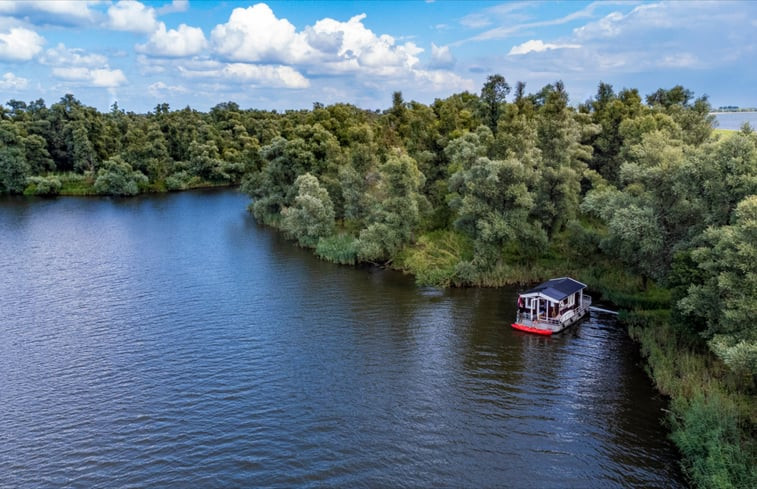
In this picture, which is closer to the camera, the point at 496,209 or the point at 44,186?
the point at 496,209

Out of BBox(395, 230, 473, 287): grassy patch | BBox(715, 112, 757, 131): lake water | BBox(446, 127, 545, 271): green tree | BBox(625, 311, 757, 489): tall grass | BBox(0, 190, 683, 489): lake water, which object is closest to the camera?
BBox(625, 311, 757, 489): tall grass

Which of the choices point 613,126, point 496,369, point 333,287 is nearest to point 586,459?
point 496,369

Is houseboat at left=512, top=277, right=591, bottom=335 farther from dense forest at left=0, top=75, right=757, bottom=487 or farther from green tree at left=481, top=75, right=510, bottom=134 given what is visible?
green tree at left=481, top=75, right=510, bottom=134

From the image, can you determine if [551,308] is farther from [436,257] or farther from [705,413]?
[705,413]

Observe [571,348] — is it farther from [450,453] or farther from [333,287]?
[333,287]

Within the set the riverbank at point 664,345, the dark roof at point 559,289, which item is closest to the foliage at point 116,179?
the riverbank at point 664,345

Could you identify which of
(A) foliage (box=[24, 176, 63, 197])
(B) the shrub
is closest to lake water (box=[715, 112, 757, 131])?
(B) the shrub

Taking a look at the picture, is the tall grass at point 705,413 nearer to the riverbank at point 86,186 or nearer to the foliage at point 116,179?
the foliage at point 116,179

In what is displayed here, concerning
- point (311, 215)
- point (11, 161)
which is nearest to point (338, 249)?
point (311, 215)
